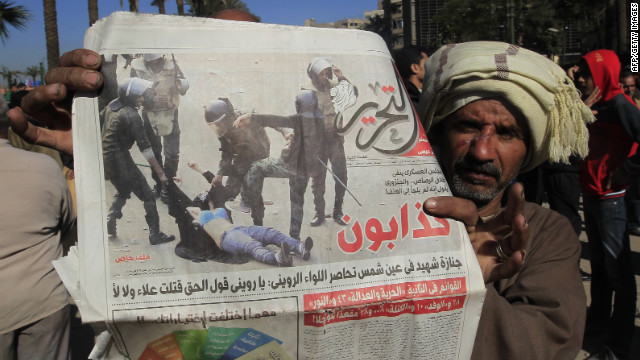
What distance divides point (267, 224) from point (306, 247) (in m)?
0.09

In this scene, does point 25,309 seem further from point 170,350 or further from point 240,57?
point 240,57

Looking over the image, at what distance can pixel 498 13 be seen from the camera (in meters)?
19.2

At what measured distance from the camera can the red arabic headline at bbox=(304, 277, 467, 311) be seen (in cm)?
96

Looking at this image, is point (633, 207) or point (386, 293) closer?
point (386, 293)

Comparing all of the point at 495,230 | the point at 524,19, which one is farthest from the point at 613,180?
the point at 524,19

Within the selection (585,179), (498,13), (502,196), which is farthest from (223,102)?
(498,13)

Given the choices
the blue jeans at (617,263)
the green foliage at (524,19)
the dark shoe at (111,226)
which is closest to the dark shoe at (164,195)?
the dark shoe at (111,226)

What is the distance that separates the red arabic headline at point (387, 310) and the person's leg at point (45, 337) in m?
2.17

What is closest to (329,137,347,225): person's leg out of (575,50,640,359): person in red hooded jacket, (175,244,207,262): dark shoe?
(175,244,207,262): dark shoe

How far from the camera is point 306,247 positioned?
3.22 ft

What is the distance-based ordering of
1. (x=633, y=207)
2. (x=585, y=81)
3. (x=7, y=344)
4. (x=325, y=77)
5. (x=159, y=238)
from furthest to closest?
(x=633, y=207)
(x=585, y=81)
(x=7, y=344)
(x=325, y=77)
(x=159, y=238)

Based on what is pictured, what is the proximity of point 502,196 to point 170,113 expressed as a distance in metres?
1.16

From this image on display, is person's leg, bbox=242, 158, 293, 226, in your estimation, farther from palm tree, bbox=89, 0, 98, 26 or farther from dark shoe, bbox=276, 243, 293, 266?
palm tree, bbox=89, 0, 98, 26

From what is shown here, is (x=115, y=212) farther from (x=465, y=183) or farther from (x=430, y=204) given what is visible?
(x=465, y=183)
